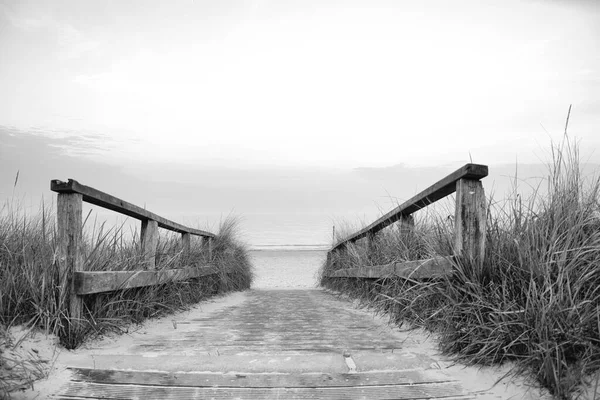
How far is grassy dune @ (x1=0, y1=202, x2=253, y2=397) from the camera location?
271 cm

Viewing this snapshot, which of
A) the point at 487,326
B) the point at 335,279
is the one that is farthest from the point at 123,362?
the point at 335,279

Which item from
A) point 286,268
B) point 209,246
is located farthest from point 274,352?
point 286,268

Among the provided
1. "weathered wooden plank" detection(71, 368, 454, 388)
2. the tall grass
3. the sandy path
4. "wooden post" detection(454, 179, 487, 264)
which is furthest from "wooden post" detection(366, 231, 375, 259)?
"weathered wooden plank" detection(71, 368, 454, 388)

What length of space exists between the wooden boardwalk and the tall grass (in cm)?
25

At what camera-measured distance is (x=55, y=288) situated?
2830 mm

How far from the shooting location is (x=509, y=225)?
9.46ft

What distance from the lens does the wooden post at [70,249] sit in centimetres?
282

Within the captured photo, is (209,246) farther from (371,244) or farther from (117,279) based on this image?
(117,279)

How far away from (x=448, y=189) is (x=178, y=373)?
6.74ft

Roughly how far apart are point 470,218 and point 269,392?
59.1 inches

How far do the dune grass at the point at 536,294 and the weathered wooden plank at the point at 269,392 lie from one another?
344 millimetres

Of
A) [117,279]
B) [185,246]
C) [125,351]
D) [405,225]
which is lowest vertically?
[125,351]

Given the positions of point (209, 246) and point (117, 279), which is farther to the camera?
point (209, 246)

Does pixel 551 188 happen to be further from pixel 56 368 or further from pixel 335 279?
pixel 335 279
